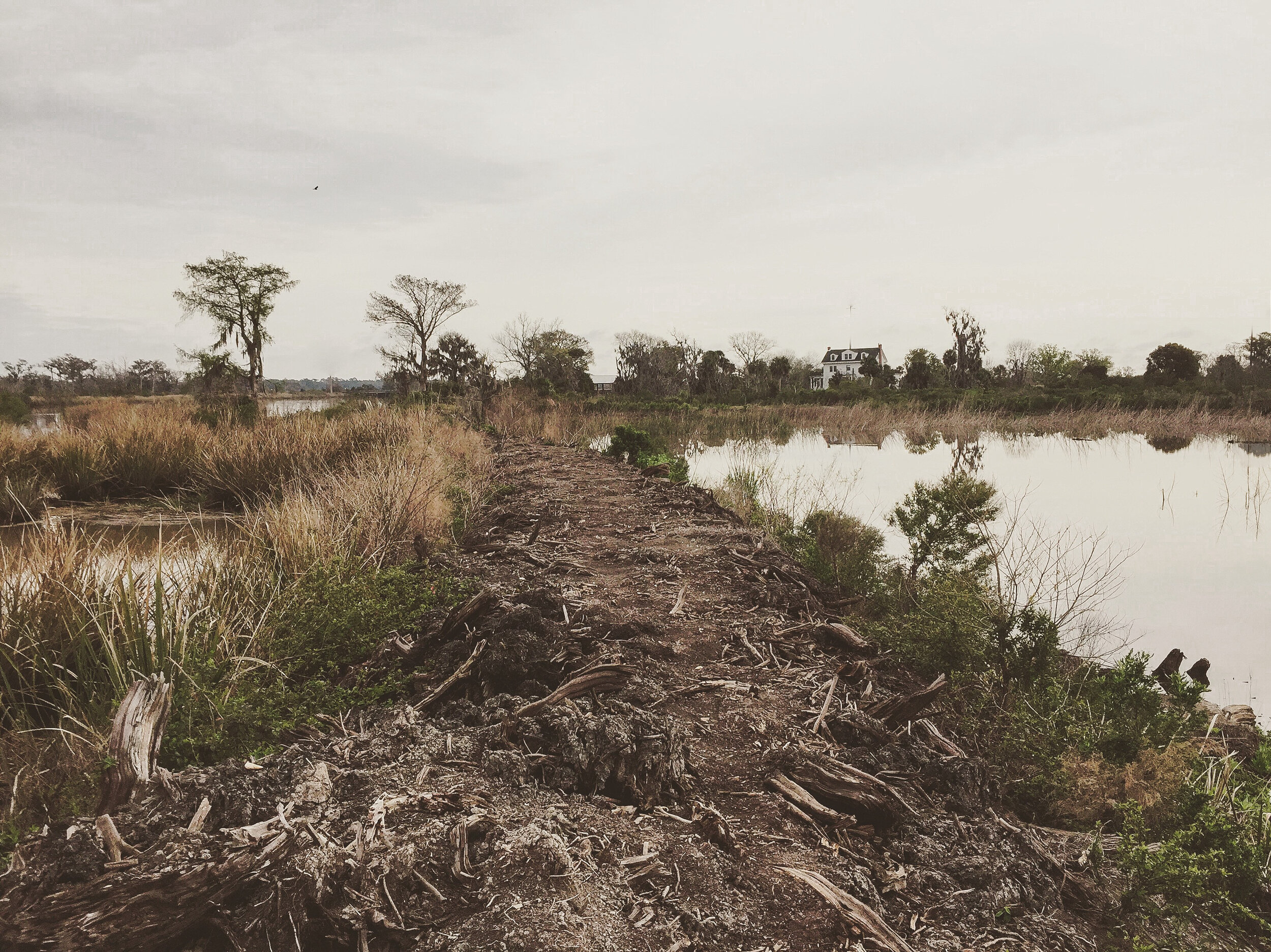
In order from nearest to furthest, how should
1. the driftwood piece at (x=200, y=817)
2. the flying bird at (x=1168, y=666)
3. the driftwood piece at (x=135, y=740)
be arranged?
the driftwood piece at (x=200, y=817) → the driftwood piece at (x=135, y=740) → the flying bird at (x=1168, y=666)

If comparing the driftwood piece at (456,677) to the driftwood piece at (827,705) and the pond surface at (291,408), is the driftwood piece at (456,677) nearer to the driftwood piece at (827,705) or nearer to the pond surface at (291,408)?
Answer: the driftwood piece at (827,705)

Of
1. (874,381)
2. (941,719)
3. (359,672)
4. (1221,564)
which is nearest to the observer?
(941,719)

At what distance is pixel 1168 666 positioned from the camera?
5645 millimetres

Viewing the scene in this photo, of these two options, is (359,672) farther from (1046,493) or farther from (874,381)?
(874,381)

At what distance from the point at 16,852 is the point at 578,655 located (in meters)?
2.60

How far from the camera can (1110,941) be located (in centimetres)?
241

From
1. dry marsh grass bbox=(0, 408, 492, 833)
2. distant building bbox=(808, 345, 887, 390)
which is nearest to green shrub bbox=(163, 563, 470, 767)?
dry marsh grass bbox=(0, 408, 492, 833)

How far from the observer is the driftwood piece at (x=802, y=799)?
112 inches

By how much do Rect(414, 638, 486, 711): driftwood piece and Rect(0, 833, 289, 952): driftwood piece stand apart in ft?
5.36

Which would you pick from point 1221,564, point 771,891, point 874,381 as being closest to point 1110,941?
point 771,891

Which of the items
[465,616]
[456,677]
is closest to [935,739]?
[456,677]

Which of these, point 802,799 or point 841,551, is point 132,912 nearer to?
point 802,799

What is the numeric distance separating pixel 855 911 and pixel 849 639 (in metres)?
2.74

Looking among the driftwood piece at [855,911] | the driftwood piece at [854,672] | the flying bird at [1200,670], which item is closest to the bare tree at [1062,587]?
the flying bird at [1200,670]
